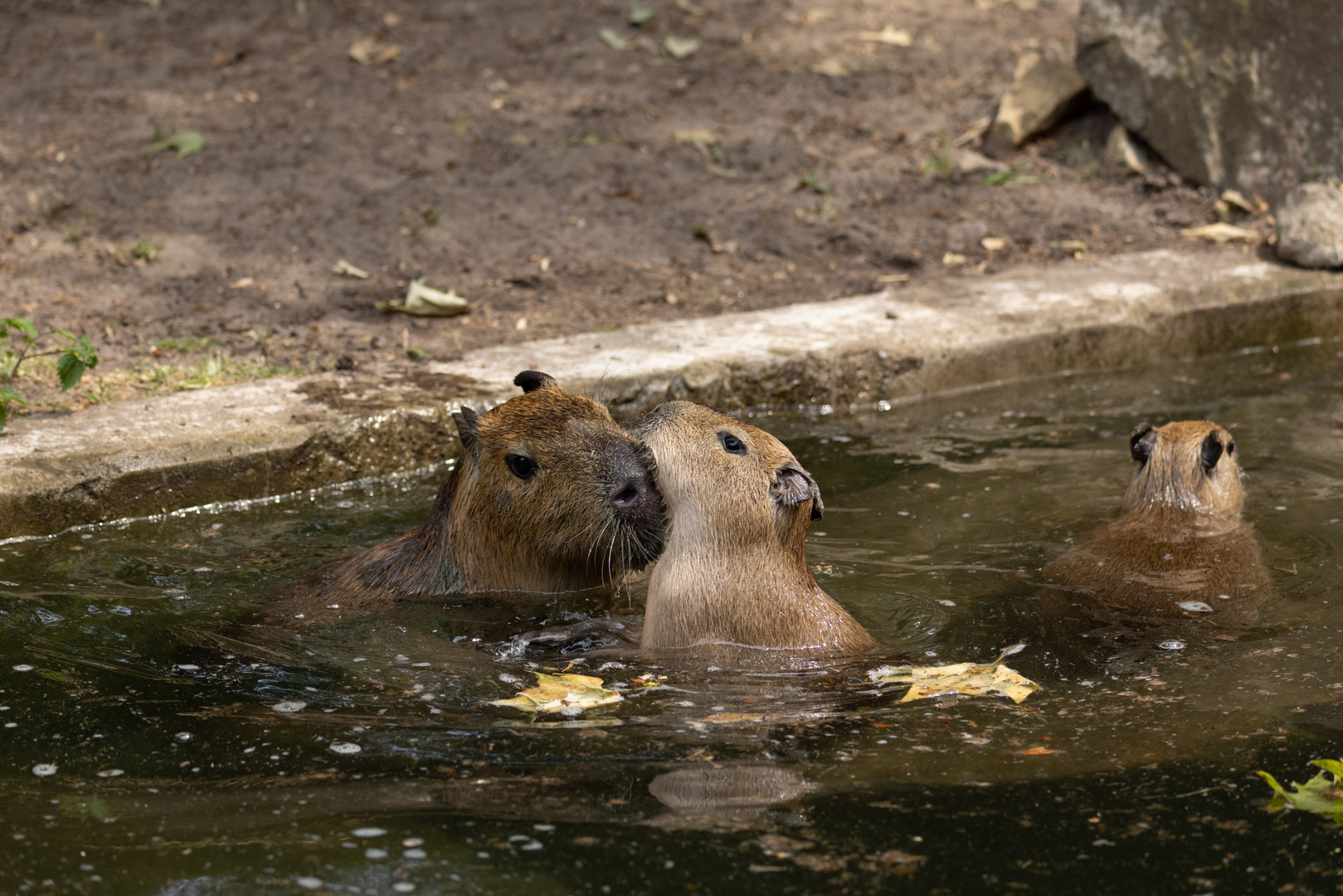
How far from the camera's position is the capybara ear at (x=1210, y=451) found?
5.52 metres

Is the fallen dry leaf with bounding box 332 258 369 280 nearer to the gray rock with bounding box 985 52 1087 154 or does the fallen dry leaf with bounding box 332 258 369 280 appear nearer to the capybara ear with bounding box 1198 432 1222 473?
the capybara ear with bounding box 1198 432 1222 473

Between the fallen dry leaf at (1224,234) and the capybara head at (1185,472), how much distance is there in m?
4.07

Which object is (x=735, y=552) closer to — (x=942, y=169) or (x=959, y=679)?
(x=959, y=679)

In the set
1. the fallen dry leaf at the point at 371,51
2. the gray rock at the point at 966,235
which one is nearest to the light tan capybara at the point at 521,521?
the gray rock at the point at 966,235

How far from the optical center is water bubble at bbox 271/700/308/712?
3789 millimetres

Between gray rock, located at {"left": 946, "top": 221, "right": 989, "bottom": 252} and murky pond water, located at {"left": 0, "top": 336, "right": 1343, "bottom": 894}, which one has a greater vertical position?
gray rock, located at {"left": 946, "top": 221, "right": 989, "bottom": 252}

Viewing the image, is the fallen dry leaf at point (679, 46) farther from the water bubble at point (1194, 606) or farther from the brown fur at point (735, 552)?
the water bubble at point (1194, 606)

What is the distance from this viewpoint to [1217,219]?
9703 mm

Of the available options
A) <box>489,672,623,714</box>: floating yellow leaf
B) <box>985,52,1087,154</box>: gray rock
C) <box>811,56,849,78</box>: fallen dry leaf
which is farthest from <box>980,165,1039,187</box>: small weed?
<box>489,672,623,714</box>: floating yellow leaf

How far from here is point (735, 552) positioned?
14.2ft

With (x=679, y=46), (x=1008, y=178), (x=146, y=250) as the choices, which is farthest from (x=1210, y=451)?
(x=679, y=46)

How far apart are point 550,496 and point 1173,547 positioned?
246 cm

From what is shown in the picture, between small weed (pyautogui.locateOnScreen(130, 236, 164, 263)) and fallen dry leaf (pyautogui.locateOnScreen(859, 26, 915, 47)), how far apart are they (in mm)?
6893

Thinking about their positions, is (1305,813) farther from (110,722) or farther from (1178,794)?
(110,722)
